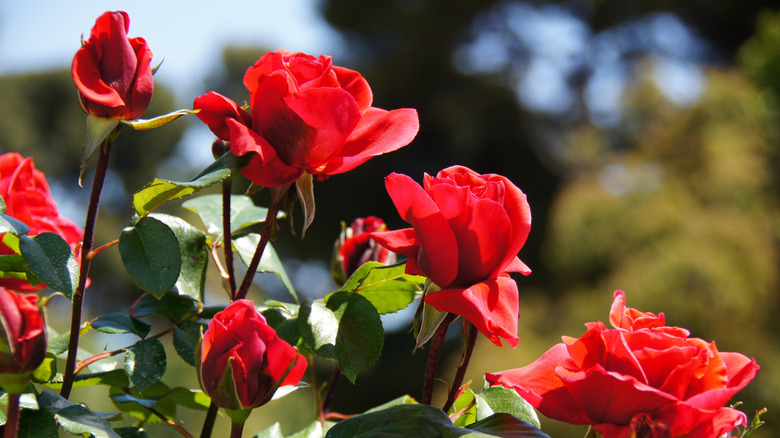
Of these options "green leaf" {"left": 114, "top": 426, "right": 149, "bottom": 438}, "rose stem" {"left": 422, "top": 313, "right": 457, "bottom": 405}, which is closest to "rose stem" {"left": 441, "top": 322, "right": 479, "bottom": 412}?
"rose stem" {"left": 422, "top": 313, "right": 457, "bottom": 405}

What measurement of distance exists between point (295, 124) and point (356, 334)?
75 mm

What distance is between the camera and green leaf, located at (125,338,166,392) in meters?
0.24

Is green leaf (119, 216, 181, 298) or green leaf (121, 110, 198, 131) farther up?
green leaf (121, 110, 198, 131)

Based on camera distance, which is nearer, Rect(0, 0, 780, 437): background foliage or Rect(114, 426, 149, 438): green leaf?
Rect(114, 426, 149, 438): green leaf

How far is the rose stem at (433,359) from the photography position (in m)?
0.22

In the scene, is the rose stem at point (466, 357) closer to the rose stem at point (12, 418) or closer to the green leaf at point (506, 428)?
the green leaf at point (506, 428)

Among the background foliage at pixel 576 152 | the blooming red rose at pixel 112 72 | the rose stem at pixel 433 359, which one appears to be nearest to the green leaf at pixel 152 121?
the blooming red rose at pixel 112 72

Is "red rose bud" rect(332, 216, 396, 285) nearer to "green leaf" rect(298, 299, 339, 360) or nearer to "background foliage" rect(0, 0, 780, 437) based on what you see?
"green leaf" rect(298, 299, 339, 360)

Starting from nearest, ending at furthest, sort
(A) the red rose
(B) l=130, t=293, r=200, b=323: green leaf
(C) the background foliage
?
(A) the red rose
(B) l=130, t=293, r=200, b=323: green leaf
(C) the background foliage

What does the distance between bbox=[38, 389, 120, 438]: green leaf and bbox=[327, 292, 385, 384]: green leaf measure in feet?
0.24

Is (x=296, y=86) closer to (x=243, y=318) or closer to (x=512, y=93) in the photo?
(x=243, y=318)

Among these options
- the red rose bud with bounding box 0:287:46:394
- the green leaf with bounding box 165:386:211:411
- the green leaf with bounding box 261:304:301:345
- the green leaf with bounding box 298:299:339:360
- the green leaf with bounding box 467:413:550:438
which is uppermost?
the red rose bud with bounding box 0:287:46:394

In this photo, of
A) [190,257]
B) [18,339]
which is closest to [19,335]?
[18,339]

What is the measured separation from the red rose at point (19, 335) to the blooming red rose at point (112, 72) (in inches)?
3.0
